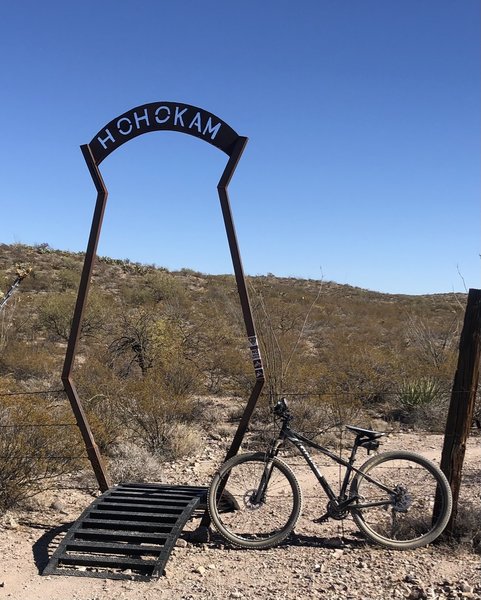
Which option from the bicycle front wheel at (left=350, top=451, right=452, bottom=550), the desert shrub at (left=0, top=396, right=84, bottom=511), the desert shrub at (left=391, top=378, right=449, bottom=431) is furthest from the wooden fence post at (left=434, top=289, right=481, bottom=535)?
the desert shrub at (left=391, top=378, right=449, bottom=431)

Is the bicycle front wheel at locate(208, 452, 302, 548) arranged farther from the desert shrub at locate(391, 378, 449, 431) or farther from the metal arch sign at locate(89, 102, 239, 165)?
the desert shrub at locate(391, 378, 449, 431)

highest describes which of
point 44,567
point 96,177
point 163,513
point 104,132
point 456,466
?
point 104,132

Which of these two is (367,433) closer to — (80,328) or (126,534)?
(126,534)

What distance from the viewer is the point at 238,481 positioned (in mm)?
5398

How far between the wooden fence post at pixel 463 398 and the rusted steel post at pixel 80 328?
9.75 feet

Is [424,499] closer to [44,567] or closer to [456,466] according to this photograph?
[456,466]

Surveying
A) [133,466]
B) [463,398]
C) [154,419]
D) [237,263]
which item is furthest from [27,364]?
[463,398]

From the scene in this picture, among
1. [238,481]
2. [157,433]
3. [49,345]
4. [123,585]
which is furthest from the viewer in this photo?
[49,345]

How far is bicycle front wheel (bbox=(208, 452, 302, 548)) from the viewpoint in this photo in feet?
15.6

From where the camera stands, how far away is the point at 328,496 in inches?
196

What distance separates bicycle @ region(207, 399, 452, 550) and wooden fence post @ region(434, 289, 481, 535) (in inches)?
6.2

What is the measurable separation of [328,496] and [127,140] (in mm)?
3663

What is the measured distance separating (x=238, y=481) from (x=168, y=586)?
1377mm

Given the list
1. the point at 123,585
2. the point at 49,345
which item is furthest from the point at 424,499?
the point at 49,345
